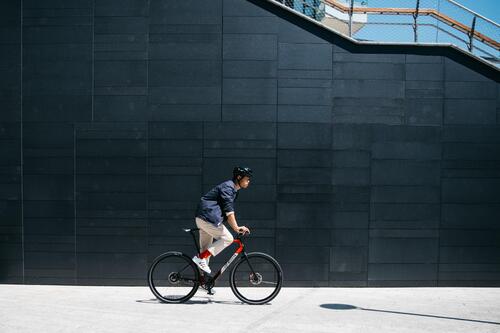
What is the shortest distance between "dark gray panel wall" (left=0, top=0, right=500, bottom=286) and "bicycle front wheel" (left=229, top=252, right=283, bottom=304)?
0.85 meters

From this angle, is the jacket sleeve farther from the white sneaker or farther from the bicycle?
the white sneaker

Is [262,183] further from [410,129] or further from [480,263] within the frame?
[480,263]

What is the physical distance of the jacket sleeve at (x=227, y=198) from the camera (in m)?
6.66

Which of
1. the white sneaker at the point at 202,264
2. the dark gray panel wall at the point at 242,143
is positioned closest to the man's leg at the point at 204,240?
the white sneaker at the point at 202,264

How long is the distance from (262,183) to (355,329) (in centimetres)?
283

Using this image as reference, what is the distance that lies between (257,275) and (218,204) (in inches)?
43.1

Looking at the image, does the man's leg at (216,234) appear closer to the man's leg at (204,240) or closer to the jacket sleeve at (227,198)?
the man's leg at (204,240)

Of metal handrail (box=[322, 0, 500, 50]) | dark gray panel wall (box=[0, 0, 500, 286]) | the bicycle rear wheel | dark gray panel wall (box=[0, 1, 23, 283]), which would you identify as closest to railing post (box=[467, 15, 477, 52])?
metal handrail (box=[322, 0, 500, 50])

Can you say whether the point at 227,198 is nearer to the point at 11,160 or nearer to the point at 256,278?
A: the point at 256,278

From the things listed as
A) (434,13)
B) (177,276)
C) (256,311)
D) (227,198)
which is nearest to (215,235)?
(227,198)

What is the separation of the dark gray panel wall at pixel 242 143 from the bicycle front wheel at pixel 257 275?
85 centimetres

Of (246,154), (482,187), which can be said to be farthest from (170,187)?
(482,187)

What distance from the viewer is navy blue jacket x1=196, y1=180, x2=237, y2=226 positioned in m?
6.68

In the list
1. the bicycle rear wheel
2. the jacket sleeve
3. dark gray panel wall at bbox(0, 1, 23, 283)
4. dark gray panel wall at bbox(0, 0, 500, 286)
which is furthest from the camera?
dark gray panel wall at bbox(0, 1, 23, 283)
